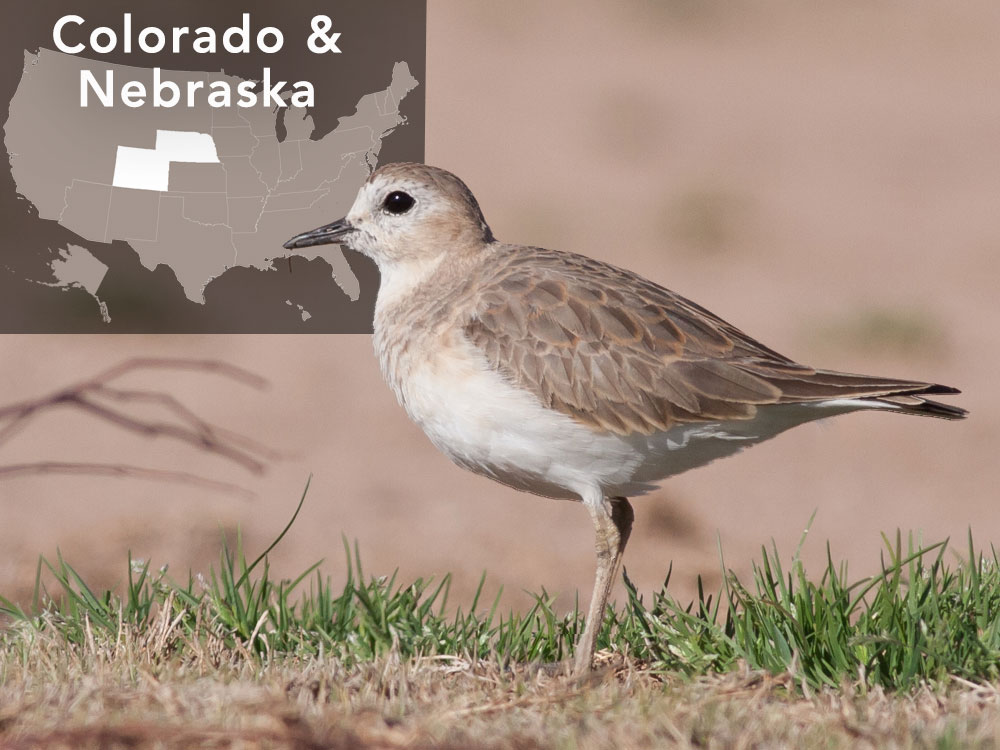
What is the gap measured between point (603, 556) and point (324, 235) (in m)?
1.98

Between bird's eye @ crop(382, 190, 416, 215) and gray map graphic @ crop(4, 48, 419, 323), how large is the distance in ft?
7.28

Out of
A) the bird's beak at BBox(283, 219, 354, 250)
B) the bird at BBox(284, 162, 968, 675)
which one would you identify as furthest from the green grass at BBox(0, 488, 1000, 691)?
the bird's beak at BBox(283, 219, 354, 250)

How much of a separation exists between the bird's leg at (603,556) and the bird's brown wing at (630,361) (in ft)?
1.36

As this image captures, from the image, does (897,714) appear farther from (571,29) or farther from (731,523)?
(571,29)

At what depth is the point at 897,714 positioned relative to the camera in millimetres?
4324

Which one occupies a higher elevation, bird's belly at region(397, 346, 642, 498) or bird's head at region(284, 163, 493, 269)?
bird's head at region(284, 163, 493, 269)

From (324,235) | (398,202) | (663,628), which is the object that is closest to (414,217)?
(398,202)

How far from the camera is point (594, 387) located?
5312 mm

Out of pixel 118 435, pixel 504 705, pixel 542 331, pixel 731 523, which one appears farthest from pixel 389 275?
pixel 118 435

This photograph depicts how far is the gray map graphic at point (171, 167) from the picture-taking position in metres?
9.77

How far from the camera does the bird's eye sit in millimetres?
6188

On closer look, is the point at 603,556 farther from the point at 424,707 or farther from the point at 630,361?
the point at 424,707

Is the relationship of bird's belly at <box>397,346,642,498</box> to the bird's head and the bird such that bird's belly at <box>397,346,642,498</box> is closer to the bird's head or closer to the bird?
the bird

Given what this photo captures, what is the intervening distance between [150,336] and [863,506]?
6492mm
